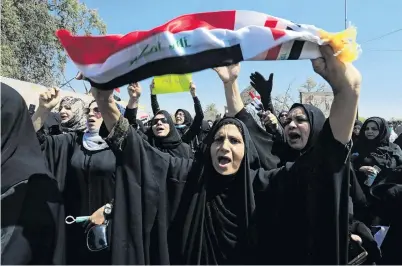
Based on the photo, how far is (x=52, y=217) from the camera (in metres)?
2.02

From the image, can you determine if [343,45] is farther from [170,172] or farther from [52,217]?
[52,217]

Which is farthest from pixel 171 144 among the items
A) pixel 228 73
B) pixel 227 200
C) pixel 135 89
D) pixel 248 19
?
pixel 248 19

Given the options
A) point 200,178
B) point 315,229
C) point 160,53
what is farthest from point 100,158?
point 315,229

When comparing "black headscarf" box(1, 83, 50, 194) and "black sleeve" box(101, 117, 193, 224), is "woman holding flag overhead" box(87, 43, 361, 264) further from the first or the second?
"black headscarf" box(1, 83, 50, 194)

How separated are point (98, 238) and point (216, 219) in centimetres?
73

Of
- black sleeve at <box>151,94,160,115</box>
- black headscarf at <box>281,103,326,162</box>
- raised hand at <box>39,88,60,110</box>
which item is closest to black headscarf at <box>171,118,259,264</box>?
black headscarf at <box>281,103,326,162</box>

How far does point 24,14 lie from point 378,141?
16.4 meters

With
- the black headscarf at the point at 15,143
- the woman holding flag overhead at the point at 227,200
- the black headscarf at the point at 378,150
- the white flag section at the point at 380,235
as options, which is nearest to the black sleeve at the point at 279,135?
the white flag section at the point at 380,235

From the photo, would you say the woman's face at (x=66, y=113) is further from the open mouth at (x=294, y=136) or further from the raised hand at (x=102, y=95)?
the open mouth at (x=294, y=136)

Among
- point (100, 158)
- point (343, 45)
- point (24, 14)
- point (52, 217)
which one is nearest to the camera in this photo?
point (343, 45)

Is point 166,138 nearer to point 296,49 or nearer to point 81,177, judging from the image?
point 81,177

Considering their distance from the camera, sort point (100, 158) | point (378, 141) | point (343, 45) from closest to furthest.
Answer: point (343, 45), point (100, 158), point (378, 141)

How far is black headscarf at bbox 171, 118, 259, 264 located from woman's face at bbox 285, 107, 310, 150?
25.2 inches

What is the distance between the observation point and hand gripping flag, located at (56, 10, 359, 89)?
1.74 meters
